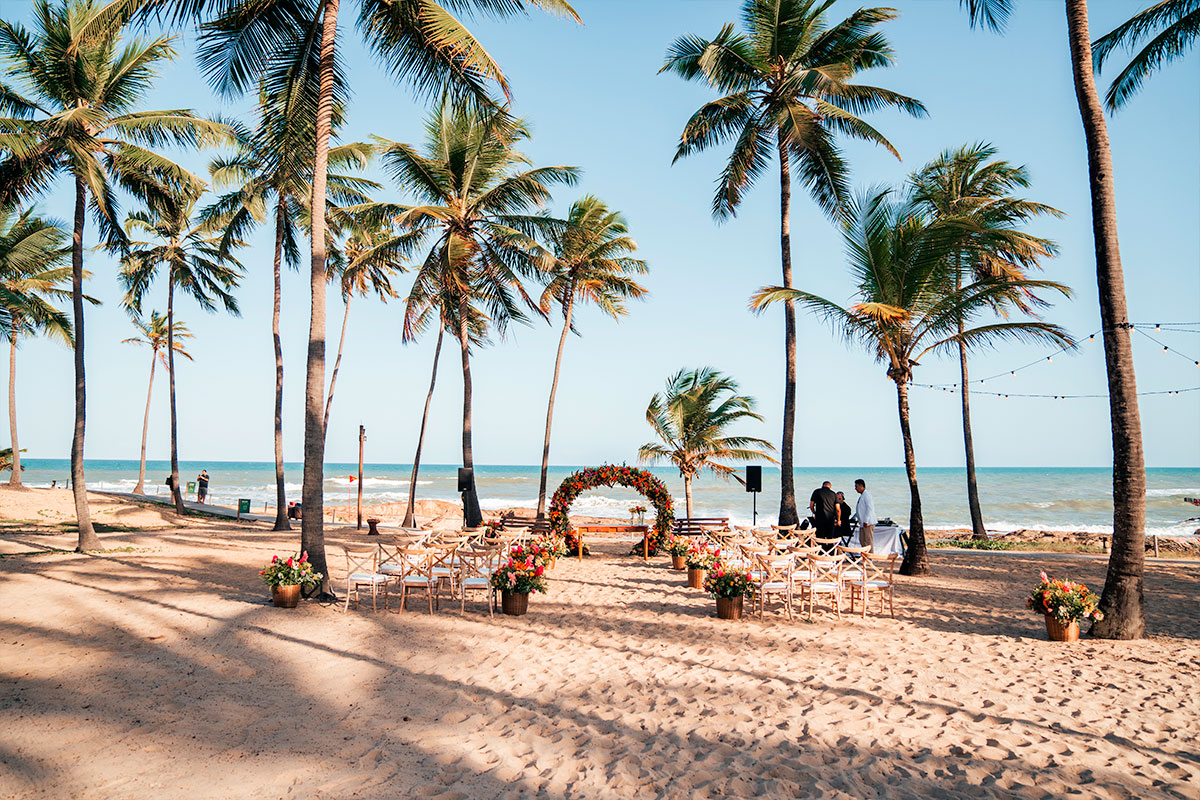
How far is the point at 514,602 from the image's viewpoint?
8883 millimetres

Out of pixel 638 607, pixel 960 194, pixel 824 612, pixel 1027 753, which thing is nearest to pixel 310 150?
pixel 638 607

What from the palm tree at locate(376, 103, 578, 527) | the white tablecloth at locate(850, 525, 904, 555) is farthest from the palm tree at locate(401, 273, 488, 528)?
the white tablecloth at locate(850, 525, 904, 555)

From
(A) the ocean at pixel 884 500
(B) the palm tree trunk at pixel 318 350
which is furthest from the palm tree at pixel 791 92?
(A) the ocean at pixel 884 500

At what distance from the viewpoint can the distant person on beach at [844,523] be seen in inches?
556

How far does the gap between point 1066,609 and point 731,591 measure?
3.62 meters

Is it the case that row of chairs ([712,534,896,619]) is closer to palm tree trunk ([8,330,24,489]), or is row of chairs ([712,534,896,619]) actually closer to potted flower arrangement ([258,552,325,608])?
potted flower arrangement ([258,552,325,608])

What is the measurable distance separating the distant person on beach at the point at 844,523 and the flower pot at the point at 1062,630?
6311 millimetres

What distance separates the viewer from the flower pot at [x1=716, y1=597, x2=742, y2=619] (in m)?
8.77

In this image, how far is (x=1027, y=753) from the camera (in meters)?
4.38

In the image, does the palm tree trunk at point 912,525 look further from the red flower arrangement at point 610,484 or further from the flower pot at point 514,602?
the flower pot at point 514,602

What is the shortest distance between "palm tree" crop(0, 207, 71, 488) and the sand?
12.4 m

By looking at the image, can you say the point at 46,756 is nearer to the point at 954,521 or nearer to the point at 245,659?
the point at 245,659

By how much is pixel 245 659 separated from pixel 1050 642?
8322 millimetres

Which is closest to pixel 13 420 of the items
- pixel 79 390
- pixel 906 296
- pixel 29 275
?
pixel 29 275
